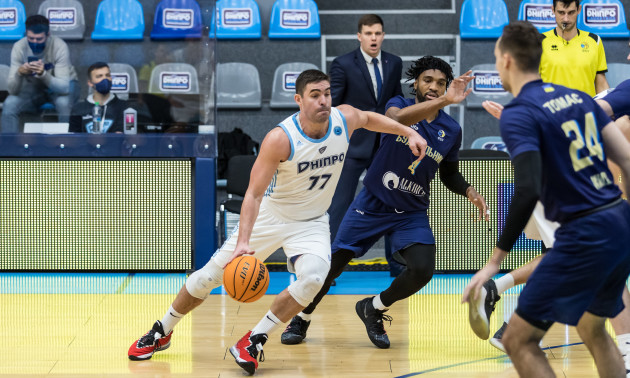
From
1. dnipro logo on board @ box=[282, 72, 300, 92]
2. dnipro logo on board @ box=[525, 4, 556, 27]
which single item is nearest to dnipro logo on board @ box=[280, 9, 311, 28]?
dnipro logo on board @ box=[282, 72, 300, 92]

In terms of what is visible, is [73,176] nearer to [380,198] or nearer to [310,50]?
[380,198]

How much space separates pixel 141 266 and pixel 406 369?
11.3 ft

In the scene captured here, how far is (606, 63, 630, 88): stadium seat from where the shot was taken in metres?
10.4

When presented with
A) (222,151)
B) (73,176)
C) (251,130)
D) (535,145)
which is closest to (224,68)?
(251,130)

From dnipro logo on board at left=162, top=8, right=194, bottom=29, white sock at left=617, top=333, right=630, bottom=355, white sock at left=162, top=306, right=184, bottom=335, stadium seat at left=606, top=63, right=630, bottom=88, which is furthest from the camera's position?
stadium seat at left=606, top=63, right=630, bottom=88

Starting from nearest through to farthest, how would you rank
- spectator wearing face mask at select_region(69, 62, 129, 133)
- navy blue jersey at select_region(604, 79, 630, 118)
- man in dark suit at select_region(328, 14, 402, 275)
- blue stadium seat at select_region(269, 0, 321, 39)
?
navy blue jersey at select_region(604, 79, 630, 118) → man in dark suit at select_region(328, 14, 402, 275) → spectator wearing face mask at select_region(69, 62, 129, 133) → blue stadium seat at select_region(269, 0, 321, 39)

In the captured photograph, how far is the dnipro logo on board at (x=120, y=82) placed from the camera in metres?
8.00

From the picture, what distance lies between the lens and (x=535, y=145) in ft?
11.8

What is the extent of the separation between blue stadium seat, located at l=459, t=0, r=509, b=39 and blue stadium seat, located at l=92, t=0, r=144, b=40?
4.07 m

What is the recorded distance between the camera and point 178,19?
8203 mm

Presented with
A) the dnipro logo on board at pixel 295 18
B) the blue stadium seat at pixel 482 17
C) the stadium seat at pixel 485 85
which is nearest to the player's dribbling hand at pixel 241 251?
the stadium seat at pixel 485 85

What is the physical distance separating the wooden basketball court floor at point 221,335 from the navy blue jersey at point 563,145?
5.65ft

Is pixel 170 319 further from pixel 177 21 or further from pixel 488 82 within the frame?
pixel 488 82

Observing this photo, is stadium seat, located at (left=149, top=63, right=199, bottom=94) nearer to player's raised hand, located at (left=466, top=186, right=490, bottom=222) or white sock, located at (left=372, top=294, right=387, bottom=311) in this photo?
white sock, located at (left=372, top=294, right=387, bottom=311)
